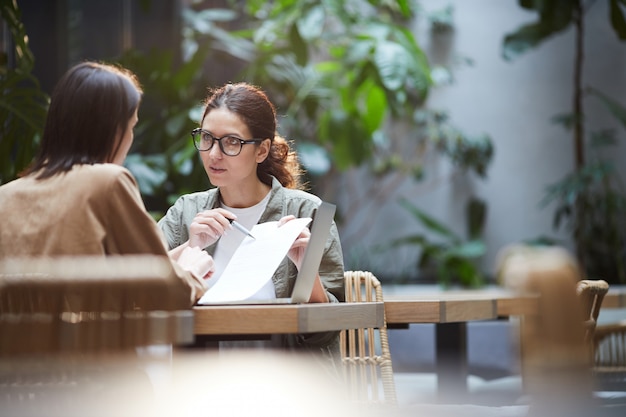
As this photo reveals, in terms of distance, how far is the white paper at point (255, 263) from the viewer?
186 centimetres

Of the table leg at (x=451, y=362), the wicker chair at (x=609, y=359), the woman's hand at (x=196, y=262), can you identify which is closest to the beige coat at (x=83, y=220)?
the woman's hand at (x=196, y=262)

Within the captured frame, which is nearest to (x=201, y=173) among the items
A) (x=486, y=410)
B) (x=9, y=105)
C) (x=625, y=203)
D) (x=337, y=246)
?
(x=9, y=105)

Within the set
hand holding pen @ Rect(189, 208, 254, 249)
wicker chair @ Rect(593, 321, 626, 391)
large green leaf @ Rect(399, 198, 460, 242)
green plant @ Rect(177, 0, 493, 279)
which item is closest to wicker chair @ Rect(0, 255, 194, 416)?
hand holding pen @ Rect(189, 208, 254, 249)

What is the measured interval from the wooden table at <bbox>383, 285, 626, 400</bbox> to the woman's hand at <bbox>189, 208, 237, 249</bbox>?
47 cm

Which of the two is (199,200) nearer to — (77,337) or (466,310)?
(466,310)

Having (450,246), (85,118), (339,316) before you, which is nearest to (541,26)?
(450,246)

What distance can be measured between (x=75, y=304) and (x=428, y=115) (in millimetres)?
7348

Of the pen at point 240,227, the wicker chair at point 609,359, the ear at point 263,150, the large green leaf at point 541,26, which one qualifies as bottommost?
the wicker chair at point 609,359

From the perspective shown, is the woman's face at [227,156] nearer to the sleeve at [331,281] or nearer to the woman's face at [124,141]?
the sleeve at [331,281]

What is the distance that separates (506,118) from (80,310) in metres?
7.63

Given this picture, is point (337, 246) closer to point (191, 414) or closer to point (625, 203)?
point (191, 414)

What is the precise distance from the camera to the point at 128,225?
5.20 feet

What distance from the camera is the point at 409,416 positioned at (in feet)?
7.04

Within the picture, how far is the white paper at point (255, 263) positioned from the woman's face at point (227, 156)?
0.43m
